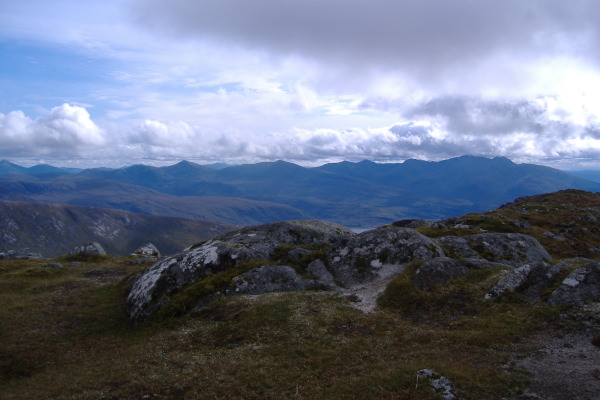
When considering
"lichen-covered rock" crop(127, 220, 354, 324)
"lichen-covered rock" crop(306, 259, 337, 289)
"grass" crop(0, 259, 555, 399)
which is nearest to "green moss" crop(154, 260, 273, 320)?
"grass" crop(0, 259, 555, 399)

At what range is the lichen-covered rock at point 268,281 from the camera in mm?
28656

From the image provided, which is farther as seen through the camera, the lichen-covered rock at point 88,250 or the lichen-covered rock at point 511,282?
the lichen-covered rock at point 88,250

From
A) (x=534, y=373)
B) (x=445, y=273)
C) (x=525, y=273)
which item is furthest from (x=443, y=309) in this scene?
(x=534, y=373)

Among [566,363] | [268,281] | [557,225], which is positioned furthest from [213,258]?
[557,225]

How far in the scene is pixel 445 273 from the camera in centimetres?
2661

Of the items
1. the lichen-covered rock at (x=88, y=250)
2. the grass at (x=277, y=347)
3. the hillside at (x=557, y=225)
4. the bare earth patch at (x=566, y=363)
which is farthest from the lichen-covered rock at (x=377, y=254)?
the lichen-covered rock at (x=88, y=250)

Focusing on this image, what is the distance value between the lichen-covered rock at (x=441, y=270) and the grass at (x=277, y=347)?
93 cm

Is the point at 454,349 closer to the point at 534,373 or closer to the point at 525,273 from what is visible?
the point at 534,373

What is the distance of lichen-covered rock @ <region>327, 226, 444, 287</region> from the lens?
102ft

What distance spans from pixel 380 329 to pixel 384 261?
451 inches

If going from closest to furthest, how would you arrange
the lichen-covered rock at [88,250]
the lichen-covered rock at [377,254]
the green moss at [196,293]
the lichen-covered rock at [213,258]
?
1. the green moss at [196,293]
2. the lichen-covered rock at [213,258]
3. the lichen-covered rock at [377,254]
4. the lichen-covered rock at [88,250]

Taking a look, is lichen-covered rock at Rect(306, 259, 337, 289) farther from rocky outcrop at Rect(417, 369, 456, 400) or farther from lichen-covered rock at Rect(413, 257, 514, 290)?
rocky outcrop at Rect(417, 369, 456, 400)

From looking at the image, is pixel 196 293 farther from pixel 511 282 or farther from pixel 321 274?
pixel 511 282

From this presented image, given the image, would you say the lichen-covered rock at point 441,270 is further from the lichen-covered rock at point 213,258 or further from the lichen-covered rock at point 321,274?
the lichen-covered rock at point 213,258
